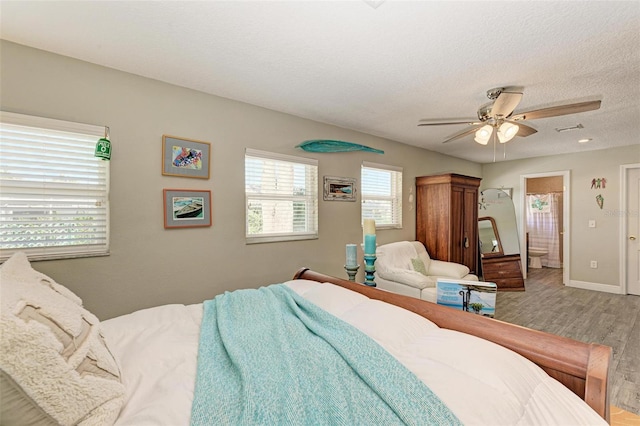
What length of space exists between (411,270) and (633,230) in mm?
3950

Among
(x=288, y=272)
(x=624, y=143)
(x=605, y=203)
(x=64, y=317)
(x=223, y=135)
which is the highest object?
(x=624, y=143)

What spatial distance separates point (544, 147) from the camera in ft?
15.2

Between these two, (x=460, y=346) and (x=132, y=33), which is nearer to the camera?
(x=460, y=346)

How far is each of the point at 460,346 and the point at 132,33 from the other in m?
2.46

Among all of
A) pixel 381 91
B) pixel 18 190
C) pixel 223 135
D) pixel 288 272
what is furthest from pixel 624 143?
pixel 18 190

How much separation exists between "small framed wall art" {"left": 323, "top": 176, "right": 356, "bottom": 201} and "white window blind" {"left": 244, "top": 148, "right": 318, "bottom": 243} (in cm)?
18

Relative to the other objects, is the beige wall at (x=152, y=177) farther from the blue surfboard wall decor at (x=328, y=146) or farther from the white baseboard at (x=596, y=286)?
the white baseboard at (x=596, y=286)

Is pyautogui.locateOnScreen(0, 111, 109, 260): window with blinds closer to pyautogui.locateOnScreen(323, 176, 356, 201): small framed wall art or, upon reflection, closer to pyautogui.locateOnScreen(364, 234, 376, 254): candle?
pyautogui.locateOnScreen(364, 234, 376, 254): candle

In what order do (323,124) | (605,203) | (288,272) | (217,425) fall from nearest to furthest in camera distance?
(217,425), (288,272), (323,124), (605,203)

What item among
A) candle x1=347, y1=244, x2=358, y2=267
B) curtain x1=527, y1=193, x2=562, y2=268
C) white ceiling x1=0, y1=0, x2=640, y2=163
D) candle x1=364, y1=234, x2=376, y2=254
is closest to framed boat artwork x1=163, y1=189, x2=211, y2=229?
white ceiling x1=0, y1=0, x2=640, y2=163

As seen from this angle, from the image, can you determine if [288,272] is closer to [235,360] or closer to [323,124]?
[323,124]

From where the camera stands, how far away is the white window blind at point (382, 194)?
13.0 ft

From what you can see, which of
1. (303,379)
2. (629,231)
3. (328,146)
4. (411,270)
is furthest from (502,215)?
(303,379)

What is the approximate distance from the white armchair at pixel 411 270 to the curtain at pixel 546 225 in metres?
4.32
